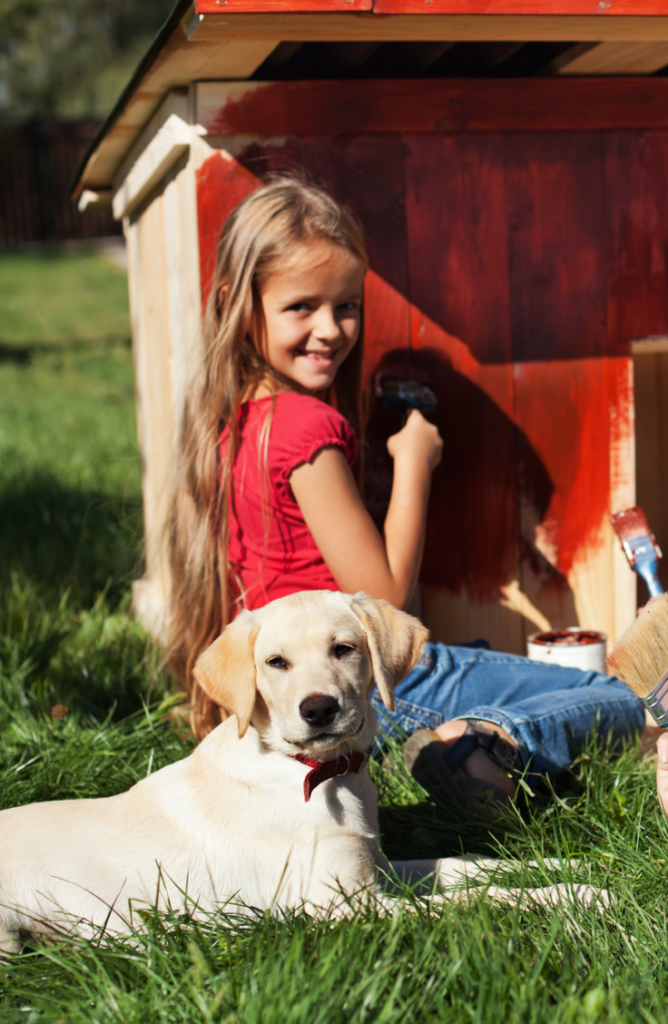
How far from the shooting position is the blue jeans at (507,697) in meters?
2.90

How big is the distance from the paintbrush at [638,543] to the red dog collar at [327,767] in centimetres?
135

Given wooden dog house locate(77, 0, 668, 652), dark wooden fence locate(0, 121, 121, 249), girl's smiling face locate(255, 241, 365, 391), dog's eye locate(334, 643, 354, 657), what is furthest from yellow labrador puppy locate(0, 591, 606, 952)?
dark wooden fence locate(0, 121, 121, 249)

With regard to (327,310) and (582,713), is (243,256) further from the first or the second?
(582,713)

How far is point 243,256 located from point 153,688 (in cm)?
161

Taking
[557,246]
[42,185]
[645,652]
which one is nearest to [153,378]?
[557,246]

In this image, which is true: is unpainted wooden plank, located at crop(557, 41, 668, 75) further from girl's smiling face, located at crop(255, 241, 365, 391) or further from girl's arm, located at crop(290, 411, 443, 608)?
girl's arm, located at crop(290, 411, 443, 608)

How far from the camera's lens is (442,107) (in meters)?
3.41

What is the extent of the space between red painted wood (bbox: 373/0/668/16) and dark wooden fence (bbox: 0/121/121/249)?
25.6 m

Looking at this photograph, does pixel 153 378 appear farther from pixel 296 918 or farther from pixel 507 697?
pixel 296 918

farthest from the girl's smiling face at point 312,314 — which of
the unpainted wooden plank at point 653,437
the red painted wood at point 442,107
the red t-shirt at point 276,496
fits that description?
the unpainted wooden plank at point 653,437

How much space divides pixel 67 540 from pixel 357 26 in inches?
137

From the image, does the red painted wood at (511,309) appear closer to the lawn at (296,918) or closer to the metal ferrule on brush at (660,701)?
the lawn at (296,918)

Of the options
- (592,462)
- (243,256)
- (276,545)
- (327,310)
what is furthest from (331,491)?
(592,462)

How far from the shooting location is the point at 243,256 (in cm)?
305
